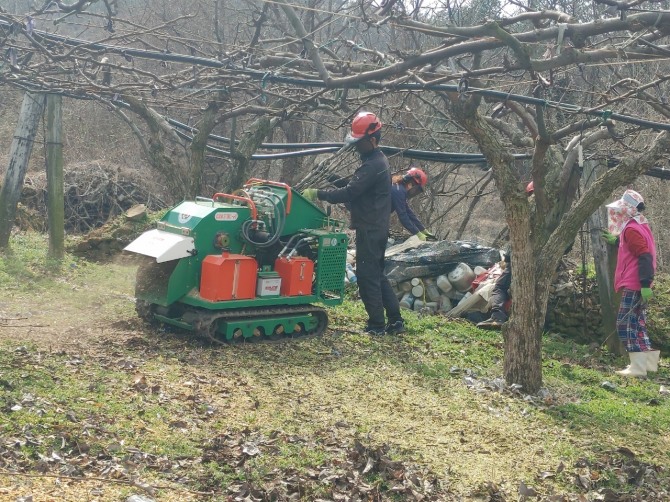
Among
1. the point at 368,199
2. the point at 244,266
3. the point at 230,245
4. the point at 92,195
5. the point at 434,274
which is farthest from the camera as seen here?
the point at 92,195

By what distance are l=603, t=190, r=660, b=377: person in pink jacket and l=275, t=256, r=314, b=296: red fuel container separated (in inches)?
134

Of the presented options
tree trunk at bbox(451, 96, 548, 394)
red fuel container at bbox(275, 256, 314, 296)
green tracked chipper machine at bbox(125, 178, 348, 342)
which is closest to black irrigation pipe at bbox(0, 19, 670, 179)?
tree trunk at bbox(451, 96, 548, 394)

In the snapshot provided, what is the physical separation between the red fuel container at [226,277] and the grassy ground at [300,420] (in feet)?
1.73

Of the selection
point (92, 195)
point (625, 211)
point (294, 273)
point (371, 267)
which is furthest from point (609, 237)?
point (92, 195)

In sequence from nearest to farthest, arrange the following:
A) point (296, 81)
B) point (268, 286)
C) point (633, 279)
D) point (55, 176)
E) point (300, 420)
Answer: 1. point (300, 420)
2. point (296, 81)
3. point (268, 286)
4. point (633, 279)
5. point (55, 176)

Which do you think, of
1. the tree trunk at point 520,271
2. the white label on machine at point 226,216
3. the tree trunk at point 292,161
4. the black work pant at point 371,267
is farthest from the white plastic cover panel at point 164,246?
Answer: the tree trunk at point 292,161

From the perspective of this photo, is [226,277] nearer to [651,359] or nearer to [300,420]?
[300,420]

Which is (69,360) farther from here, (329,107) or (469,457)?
(329,107)

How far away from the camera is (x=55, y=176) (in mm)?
12773

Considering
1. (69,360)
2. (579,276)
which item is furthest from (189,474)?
(579,276)

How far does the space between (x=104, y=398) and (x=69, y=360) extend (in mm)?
1080

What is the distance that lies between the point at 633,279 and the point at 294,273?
3.67 metres

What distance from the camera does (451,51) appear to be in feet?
18.7

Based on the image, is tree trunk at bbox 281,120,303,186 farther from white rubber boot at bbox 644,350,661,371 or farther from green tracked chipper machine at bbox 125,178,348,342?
white rubber boot at bbox 644,350,661,371
